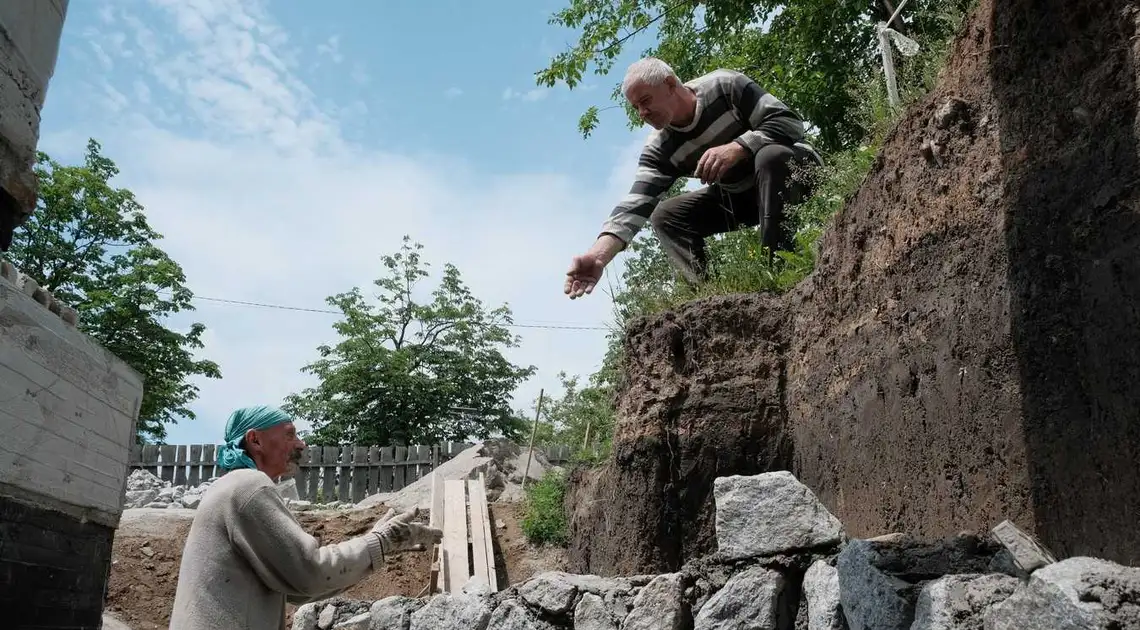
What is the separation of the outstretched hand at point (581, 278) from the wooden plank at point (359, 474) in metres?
11.1

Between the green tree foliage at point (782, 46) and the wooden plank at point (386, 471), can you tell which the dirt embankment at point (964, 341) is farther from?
the wooden plank at point (386, 471)

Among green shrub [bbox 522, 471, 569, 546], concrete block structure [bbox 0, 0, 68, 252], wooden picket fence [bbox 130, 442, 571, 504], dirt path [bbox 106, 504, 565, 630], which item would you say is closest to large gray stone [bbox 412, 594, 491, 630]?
concrete block structure [bbox 0, 0, 68, 252]

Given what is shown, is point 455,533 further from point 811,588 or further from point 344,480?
point 344,480

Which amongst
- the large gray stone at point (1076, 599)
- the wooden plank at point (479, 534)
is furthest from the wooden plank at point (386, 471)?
the large gray stone at point (1076, 599)

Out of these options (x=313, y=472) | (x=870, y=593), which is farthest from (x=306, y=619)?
(x=313, y=472)

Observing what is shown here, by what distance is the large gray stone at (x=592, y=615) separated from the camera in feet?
13.2

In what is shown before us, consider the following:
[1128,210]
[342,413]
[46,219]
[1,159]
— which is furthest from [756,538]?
[46,219]

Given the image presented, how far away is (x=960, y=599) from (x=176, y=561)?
9.07 metres

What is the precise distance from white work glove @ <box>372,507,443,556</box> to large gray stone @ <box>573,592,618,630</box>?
81 cm

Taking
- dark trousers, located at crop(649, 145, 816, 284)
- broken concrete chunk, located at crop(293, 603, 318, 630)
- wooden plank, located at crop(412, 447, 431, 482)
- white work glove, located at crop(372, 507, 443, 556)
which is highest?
dark trousers, located at crop(649, 145, 816, 284)

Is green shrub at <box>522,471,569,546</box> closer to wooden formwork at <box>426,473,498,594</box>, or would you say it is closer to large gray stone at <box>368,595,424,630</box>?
wooden formwork at <box>426,473,498,594</box>

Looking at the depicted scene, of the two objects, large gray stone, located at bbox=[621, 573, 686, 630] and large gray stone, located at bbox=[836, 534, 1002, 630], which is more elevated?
large gray stone, located at bbox=[836, 534, 1002, 630]

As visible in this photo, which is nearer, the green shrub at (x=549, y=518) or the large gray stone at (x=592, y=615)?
the large gray stone at (x=592, y=615)

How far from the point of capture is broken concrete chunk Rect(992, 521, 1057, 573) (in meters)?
2.39
